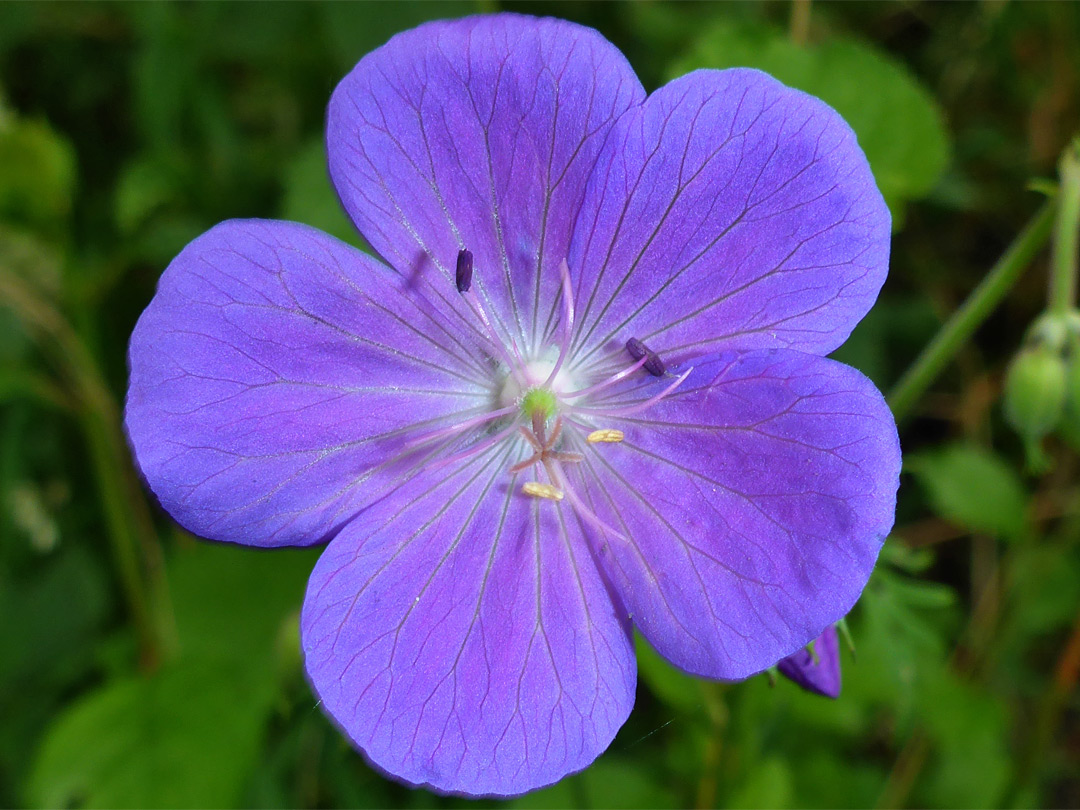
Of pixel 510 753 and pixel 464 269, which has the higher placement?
pixel 464 269

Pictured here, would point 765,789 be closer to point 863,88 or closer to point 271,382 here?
point 271,382

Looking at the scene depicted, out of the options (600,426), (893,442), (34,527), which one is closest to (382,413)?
(600,426)

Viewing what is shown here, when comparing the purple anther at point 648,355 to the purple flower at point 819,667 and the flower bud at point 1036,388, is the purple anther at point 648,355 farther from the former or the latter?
the flower bud at point 1036,388

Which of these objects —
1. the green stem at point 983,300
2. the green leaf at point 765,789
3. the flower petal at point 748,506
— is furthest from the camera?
the green leaf at point 765,789

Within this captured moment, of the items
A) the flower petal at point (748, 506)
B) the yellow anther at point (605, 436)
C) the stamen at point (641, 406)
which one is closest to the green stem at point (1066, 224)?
the flower petal at point (748, 506)

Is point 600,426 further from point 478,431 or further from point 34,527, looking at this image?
point 34,527

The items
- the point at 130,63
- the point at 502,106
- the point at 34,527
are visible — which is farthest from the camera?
the point at 130,63

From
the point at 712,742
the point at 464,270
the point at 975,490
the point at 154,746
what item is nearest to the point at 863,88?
the point at 975,490
